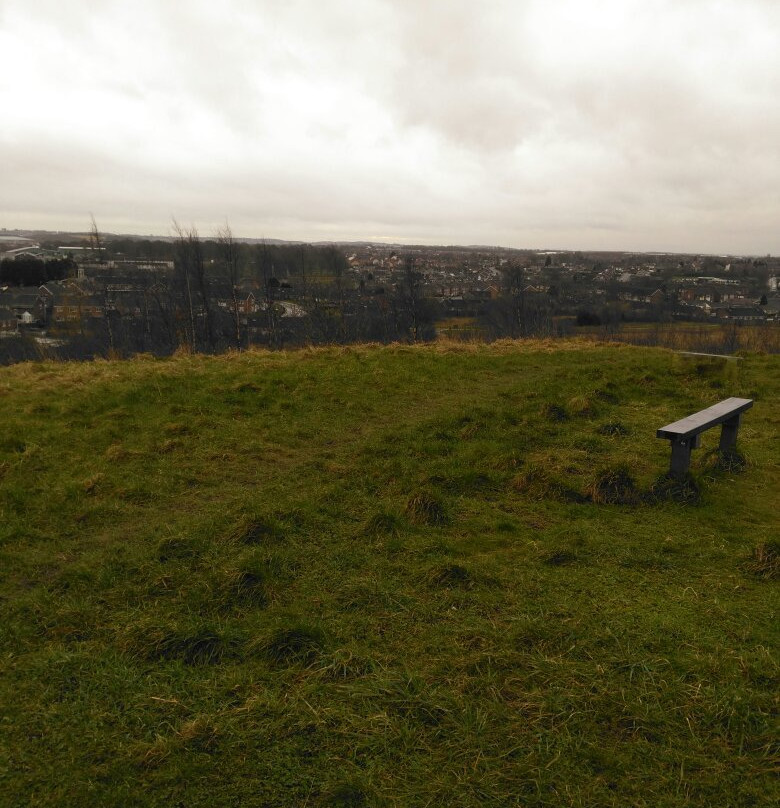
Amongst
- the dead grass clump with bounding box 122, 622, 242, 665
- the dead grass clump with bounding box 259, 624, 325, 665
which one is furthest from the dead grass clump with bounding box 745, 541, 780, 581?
the dead grass clump with bounding box 122, 622, 242, 665

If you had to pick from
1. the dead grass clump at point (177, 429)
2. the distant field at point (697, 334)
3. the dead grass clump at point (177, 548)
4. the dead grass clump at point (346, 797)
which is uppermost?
the dead grass clump at point (177, 429)

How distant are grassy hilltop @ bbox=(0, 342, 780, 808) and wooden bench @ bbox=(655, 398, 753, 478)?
0.31m

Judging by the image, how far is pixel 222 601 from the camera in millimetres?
3713

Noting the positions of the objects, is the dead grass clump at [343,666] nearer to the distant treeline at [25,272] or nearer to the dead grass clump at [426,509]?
the dead grass clump at [426,509]

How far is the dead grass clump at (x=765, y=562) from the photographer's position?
13.0 ft

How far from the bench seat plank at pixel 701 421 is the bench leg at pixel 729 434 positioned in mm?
93

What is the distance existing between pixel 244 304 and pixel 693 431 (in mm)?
32101

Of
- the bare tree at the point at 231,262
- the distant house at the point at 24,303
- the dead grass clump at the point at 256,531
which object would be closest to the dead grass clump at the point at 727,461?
the dead grass clump at the point at 256,531

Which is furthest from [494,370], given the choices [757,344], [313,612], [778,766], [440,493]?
[757,344]

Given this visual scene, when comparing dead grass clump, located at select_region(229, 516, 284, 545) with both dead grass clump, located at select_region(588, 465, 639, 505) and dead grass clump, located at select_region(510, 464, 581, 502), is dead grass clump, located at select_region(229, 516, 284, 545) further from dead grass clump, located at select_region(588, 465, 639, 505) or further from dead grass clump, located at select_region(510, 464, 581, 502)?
dead grass clump, located at select_region(588, 465, 639, 505)

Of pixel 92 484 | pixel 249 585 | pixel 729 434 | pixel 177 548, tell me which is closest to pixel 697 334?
pixel 729 434

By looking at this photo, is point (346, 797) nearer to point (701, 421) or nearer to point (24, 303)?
point (701, 421)

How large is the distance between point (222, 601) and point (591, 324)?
50971mm

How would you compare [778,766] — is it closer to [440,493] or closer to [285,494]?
[440,493]
